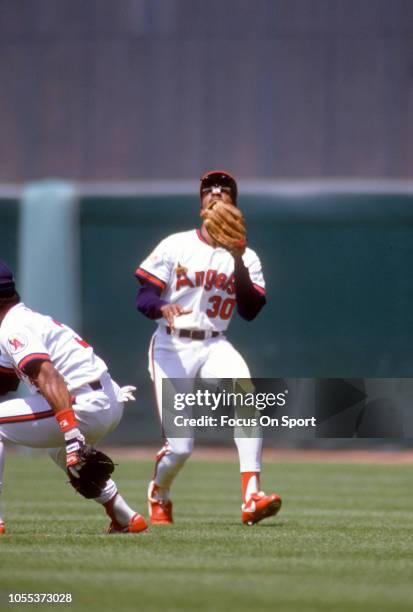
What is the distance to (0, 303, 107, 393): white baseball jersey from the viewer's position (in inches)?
271

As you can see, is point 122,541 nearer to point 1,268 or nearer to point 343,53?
point 1,268

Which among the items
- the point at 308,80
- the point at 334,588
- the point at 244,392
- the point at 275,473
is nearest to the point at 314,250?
the point at 275,473

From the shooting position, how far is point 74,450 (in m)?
6.78

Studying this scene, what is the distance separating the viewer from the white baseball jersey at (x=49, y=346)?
6887mm

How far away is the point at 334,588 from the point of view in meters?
5.50

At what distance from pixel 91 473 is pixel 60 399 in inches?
14.9

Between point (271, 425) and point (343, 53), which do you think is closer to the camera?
point (271, 425)

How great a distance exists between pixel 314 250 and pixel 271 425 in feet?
6.10

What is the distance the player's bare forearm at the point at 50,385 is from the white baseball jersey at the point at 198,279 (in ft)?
5.22

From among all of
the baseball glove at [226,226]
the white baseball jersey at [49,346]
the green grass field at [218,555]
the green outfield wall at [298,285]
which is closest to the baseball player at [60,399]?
the white baseball jersey at [49,346]

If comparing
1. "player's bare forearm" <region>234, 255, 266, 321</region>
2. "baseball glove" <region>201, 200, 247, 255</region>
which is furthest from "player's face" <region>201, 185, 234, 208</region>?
"player's bare forearm" <region>234, 255, 266, 321</region>

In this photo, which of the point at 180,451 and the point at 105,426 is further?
the point at 180,451

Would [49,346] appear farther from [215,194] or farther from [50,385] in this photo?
[215,194]

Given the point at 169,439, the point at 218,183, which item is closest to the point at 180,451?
the point at 169,439
